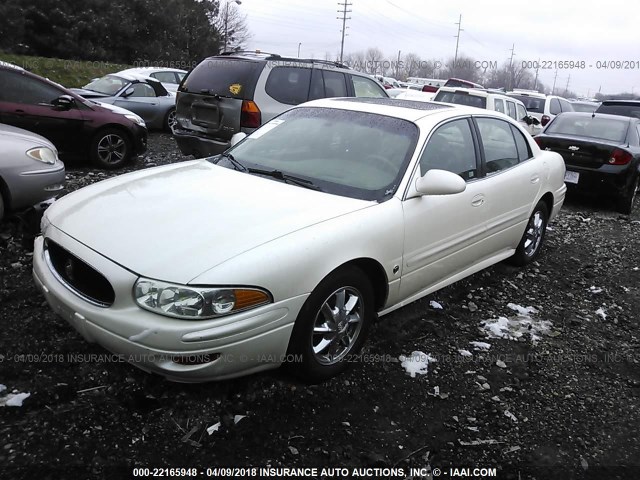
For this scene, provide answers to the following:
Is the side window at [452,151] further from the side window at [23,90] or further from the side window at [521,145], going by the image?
the side window at [23,90]

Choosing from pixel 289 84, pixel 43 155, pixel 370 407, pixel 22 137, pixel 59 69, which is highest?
pixel 59 69

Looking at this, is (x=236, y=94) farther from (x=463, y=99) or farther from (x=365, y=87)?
(x=463, y=99)

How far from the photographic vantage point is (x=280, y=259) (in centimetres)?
265

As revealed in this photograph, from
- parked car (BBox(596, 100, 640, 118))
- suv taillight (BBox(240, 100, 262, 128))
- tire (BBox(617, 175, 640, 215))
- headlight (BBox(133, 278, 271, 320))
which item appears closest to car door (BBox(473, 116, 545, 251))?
headlight (BBox(133, 278, 271, 320))

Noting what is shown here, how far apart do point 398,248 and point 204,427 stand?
5.10 feet

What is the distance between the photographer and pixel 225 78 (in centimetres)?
712

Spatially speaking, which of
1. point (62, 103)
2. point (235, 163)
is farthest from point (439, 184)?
point (62, 103)

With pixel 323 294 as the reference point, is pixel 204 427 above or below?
below

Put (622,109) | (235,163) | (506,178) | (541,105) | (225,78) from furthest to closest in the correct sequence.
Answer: (541,105) → (622,109) → (225,78) → (506,178) → (235,163)

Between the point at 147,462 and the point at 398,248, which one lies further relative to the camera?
the point at 398,248

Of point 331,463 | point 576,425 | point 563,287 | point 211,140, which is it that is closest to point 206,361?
point 331,463

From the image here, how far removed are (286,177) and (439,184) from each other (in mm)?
1015

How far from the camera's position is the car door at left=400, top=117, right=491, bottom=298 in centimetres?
348

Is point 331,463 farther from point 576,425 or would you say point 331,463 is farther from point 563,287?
point 563,287
